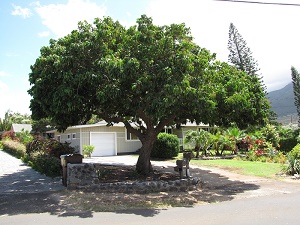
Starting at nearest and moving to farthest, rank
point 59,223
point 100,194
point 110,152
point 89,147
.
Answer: point 59,223 < point 100,194 < point 89,147 < point 110,152

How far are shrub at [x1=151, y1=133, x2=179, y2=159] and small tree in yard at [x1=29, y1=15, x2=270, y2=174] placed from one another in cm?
1000

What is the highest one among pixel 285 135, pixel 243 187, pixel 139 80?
pixel 139 80

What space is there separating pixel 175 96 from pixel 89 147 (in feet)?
50.0

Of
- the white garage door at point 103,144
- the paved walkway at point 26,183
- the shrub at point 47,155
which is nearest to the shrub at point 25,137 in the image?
the white garage door at point 103,144

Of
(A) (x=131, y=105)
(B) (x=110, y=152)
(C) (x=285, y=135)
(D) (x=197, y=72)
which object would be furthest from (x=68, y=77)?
(C) (x=285, y=135)

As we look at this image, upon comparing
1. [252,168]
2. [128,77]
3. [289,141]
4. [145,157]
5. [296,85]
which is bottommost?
[252,168]

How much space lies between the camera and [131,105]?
10.9 meters

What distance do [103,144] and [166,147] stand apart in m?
6.70

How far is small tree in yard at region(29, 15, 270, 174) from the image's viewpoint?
993 centimetres

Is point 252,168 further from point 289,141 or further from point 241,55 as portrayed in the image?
point 241,55

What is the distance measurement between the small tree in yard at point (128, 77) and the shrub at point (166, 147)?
10.0 meters

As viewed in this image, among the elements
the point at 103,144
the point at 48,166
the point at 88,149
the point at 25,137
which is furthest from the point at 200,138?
the point at 25,137

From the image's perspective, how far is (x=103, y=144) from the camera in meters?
26.5

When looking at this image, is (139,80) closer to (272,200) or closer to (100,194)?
(100,194)
